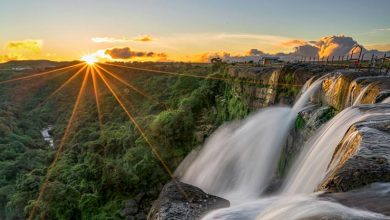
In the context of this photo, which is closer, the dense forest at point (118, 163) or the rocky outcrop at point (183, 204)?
the rocky outcrop at point (183, 204)

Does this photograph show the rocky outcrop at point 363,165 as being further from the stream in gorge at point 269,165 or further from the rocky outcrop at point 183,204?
the rocky outcrop at point 183,204

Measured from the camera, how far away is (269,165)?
18938mm

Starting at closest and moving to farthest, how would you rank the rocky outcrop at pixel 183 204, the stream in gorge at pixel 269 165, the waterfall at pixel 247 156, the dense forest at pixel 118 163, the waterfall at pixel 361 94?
the stream in gorge at pixel 269 165 < the rocky outcrop at pixel 183 204 < the waterfall at pixel 361 94 < the waterfall at pixel 247 156 < the dense forest at pixel 118 163

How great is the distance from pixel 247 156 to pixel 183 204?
1052 centimetres

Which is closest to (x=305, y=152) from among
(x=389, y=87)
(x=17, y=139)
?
(x=389, y=87)

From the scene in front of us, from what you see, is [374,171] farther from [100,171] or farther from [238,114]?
[100,171]

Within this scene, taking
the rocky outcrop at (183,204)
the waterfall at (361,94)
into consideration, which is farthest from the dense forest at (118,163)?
the rocky outcrop at (183,204)

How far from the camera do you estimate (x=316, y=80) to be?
17.7 metres

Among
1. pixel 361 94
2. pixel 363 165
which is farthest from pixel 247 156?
pixel 363 165

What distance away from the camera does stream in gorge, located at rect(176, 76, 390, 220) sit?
6.06 m

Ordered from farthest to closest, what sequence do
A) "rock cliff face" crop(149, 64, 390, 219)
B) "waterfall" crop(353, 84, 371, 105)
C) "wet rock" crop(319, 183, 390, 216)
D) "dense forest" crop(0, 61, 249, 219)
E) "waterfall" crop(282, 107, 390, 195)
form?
"dense forest" crop(0, 61, 249, 219) < "waterfall" crop(353, 84, 371, 105) < "waterfall" crop(282, 107, 390, 195) < "rock cliff face" crop(149, 64, 390, 219) < "wet rock" crop(319, 183, 390, 216)

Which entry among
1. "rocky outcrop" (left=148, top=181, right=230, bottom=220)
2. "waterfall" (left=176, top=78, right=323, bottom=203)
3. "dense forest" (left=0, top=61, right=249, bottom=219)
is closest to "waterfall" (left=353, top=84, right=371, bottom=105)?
"waterfall" (left=176, top=78, right=323, bottom=203)

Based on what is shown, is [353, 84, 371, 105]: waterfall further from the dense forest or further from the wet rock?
the dense forest

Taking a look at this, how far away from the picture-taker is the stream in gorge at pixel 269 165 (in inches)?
239
